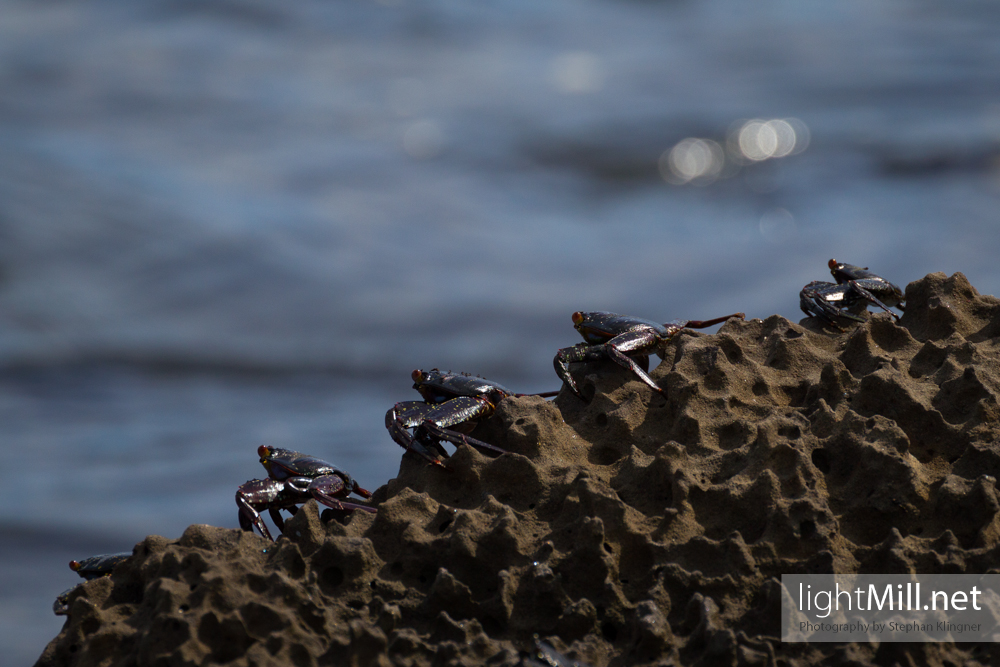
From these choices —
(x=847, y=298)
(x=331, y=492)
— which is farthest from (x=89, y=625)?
(x=847, y=298)

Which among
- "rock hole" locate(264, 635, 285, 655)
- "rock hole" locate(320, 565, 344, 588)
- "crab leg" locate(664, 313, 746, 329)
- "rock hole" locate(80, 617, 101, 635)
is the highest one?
"crab leg" locate(664, 313, 746, 329)

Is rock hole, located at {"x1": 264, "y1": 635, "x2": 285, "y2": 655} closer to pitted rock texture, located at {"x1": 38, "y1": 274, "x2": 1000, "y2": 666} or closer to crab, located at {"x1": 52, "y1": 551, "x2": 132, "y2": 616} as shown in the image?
pitted rock texture, located at {"x1": 38, "y1": 274, "x2": 1000, "y2": 666}

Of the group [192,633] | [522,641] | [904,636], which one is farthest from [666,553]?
[192,633]

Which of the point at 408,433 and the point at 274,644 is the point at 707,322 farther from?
the point at 274,644

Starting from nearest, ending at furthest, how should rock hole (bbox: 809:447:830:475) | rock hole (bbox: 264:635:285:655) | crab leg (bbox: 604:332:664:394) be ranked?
rock hole (bbox: 264:635:285:655) → rock hole (bbox: 809:447:830:475) → crab leg (bbox: 604:332:664:394)

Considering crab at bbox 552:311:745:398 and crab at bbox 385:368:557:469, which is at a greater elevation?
crab at bbox 552:311:745:398

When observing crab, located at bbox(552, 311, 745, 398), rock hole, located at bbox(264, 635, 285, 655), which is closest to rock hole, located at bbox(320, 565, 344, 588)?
rock hole, located at bbox(264, 635, 285, 655)

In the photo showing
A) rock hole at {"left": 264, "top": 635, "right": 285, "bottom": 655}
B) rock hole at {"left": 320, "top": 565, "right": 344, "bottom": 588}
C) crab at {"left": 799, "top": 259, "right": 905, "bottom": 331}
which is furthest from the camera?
crab at {"left": 799, "top": 259, "right": 905, "bottom": 331}

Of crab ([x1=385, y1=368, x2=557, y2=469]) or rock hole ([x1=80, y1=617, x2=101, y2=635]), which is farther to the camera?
crab ([x1=385, y1=368, x2=557, y2=469])

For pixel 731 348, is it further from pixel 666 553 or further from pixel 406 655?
pixel 406 655
